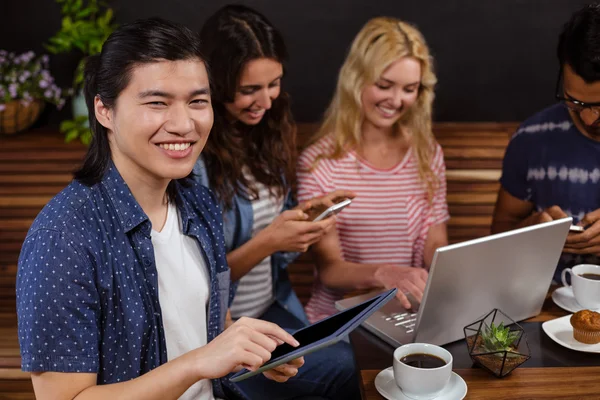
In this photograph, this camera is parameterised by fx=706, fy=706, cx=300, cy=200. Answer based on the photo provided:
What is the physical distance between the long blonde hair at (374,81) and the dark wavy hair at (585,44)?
552mm

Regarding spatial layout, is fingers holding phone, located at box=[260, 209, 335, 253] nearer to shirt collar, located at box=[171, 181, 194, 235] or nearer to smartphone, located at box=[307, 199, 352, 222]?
smartphone, located at box=[307, 199, 352, 222]

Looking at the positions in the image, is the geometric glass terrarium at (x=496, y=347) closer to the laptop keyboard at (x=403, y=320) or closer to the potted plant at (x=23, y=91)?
the laptop keyboard at (x=403, y=320)

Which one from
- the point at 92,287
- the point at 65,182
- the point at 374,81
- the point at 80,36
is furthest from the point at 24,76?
the point at 92,287

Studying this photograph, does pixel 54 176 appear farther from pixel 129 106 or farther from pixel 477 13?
pixel 477 13

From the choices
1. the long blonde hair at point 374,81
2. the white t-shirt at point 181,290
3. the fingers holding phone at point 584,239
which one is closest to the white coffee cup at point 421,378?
the white t-shirt at point 181,290

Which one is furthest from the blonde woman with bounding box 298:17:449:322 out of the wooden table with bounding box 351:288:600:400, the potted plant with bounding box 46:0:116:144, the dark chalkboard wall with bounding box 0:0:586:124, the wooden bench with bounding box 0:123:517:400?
the potted plant with bounding box 46:0:116:144

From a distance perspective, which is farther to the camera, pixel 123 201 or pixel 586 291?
pixel 586 291

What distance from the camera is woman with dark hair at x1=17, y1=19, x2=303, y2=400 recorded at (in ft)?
4.20

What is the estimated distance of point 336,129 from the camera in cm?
242

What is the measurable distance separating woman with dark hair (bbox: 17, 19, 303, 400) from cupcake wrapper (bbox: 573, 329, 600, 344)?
2.08ft

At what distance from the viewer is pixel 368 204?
7.82 feet

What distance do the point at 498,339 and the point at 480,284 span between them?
0.45 feet

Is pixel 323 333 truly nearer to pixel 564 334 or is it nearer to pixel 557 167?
pixel 564 334

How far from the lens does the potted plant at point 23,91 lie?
2834 mm
